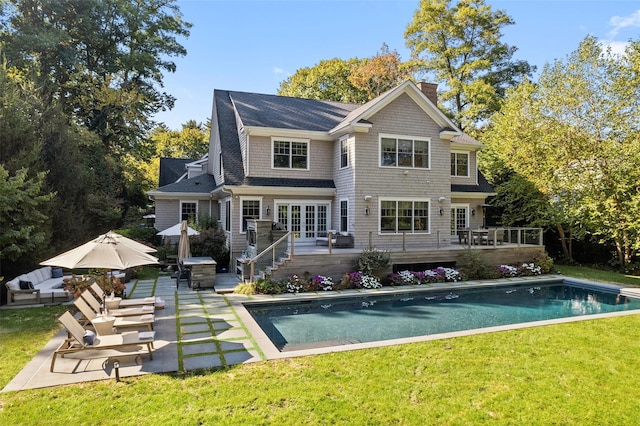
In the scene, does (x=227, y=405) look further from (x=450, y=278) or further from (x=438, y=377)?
(x=450, y=278)

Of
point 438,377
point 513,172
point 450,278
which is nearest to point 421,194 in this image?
point 450,278

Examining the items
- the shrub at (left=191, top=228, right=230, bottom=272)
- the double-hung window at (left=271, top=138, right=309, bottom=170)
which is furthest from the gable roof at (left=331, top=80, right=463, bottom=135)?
the shrub at (left=191, top=228, right=230, bottom=272)

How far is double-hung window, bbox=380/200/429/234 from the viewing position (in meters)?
16.6

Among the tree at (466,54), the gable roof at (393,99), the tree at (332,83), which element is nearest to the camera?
the gable roof at (393,99)

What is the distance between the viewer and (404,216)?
16906 millimetres

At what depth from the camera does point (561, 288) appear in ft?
49.2

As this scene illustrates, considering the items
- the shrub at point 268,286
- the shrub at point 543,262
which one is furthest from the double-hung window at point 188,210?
the shrub at point 543,262

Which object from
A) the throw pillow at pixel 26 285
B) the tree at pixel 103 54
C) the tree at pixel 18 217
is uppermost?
the tree at pixel 103 54

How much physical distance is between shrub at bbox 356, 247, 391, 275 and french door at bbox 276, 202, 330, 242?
3.91m

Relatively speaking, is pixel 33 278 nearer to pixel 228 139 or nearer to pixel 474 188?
pixel 228 139

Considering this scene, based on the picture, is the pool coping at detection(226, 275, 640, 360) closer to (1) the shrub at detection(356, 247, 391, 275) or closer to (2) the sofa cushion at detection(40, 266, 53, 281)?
(1) the shrub at detection(356, 247, 391, 275)

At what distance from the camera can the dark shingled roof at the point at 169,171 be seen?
27844 millimetres

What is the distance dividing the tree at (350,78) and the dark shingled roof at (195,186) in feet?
69.3

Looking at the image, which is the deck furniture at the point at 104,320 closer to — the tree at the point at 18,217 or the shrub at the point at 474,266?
the tree at the point at 18,217
